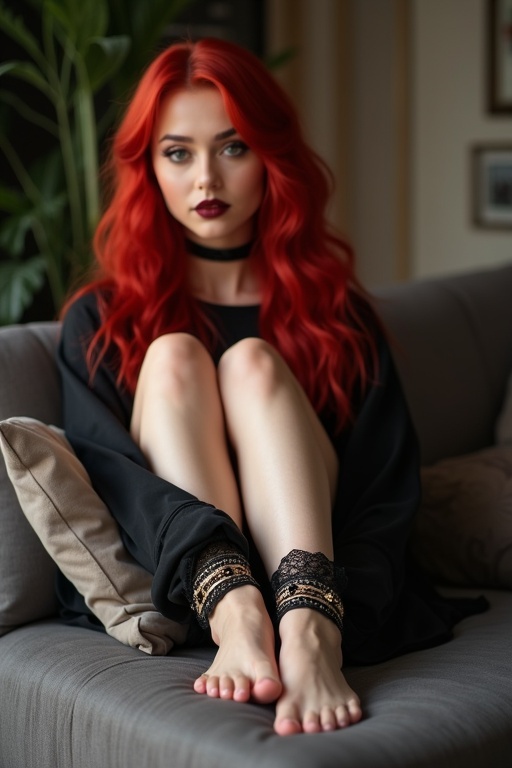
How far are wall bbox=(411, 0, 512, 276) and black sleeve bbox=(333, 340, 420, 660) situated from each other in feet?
7.74

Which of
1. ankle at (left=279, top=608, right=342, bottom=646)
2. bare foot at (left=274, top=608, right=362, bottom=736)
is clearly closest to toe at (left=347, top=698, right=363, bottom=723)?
bare foot at (left=274, top=608, right=362, bottom=736)

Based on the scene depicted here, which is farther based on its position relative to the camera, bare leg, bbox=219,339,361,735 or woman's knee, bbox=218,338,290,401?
woman's knee, bbox=218,338,290,401

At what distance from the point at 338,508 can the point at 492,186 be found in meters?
2.63

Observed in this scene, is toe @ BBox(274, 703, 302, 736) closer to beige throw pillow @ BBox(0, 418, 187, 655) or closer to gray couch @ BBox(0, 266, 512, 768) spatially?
gray couch @ BBox(0, 266, 512, 768)

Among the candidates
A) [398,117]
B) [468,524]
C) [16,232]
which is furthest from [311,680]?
[398,117]

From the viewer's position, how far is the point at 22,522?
1860 mm

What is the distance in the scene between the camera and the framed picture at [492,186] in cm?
423

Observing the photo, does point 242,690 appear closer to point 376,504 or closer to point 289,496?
point 289,496

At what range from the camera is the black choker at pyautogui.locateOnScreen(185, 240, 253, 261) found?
2121mm

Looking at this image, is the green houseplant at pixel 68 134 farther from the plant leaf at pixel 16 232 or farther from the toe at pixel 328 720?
the toe at pixel 328 720

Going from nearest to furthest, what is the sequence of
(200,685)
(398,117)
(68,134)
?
(200,685)
(68,134)
(398,117)

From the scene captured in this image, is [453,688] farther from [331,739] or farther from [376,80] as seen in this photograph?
[376,80]

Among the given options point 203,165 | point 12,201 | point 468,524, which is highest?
point 203,165

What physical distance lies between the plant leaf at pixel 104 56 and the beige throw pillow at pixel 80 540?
1.28 meters
